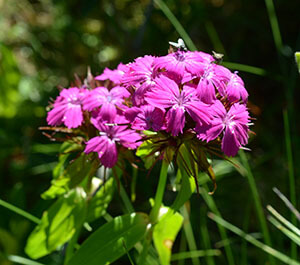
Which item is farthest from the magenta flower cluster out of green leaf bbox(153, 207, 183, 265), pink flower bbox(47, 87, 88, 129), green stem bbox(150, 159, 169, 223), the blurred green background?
the blurred green background

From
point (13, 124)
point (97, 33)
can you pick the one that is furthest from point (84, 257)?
point (97, 33)

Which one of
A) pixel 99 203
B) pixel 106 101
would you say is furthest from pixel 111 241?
pixel 106 101

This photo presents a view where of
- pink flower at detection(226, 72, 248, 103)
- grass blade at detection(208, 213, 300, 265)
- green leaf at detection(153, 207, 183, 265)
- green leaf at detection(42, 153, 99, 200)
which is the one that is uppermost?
green leaf at detection(42, 153, 99, 200)

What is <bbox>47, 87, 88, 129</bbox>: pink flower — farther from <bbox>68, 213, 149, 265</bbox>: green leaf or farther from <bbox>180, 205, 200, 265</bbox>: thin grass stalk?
<bbox>180, 205, 200, 265</bbox>: thin grass stalk

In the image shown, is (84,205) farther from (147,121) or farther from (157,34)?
(157,34)

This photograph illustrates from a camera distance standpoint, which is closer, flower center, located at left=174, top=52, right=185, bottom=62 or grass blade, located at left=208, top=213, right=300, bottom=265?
flower center, located at left=174, top=52, right=185, bottom=62

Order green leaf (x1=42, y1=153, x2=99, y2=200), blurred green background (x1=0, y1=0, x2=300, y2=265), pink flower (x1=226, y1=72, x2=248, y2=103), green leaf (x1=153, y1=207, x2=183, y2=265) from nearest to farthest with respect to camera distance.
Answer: pink flower (x1=226, y1=72, x2=248, y2=103) → green leaf (x1=42, y1=153, x2=99, y2=200) → green leaf (x1=153, y1=207, x2=183, y2=265) → blurred green background (x1=0, y1=0, x2=300, y2=265)
